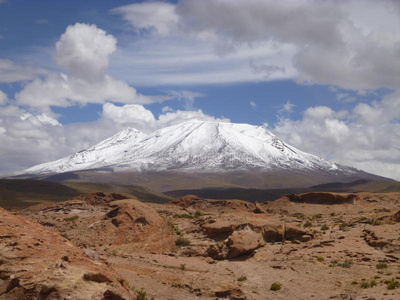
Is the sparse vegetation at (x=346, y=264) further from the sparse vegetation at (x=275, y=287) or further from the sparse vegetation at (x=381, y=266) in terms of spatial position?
the sparse vegetation at (x=275, y=287)

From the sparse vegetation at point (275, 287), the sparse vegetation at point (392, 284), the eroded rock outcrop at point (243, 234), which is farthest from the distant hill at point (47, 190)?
the sparse vegetation at point (392, 284)

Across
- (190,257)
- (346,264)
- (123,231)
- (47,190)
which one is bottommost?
(47,190)

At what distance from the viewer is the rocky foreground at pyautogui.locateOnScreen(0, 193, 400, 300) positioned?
8.52 m

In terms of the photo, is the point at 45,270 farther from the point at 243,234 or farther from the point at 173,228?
the point at 173,228

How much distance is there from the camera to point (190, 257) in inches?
715

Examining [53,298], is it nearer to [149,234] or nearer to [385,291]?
[385,291]

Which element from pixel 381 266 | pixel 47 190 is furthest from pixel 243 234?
pixel 47 190

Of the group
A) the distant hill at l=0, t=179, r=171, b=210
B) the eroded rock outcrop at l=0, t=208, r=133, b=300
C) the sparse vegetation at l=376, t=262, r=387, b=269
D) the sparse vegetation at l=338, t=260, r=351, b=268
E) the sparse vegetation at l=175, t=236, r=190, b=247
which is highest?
the eroded rock outcrop at l=0, t=208, r=133, b=300

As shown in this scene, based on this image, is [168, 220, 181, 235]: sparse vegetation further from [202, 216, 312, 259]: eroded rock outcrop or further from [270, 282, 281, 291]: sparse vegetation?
[270, 282, 281, 291]: sparse vegetation

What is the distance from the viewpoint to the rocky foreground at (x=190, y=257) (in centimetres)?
852

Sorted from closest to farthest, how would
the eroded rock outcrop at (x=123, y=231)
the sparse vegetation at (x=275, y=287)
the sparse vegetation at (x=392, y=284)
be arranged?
the sparse vegetation at (x=392, y=284)
the sparse vegetation at (x=275, y=287)
the eroded rock outcrop at (x=123, y=231)

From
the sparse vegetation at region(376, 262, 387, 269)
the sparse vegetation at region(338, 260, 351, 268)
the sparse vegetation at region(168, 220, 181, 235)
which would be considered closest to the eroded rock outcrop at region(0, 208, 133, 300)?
the sparse vegetation at region(338, 260, 351, 268)

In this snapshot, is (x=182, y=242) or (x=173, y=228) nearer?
(x=182, y=242)

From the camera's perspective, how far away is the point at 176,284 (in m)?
13.0
